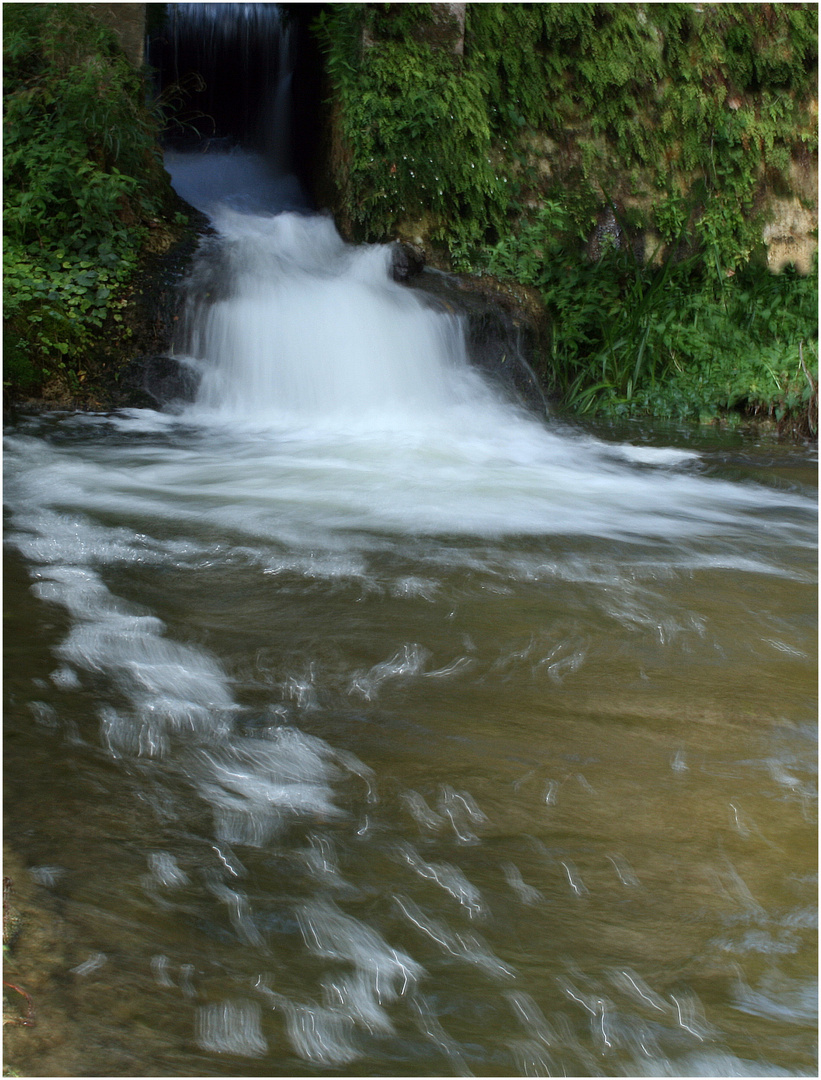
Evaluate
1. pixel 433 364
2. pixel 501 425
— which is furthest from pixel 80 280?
pixel 501 425

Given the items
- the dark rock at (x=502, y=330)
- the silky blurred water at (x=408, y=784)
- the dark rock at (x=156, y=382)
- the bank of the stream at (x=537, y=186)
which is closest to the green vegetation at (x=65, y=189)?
the bank of the stream at (x=537, y=186)

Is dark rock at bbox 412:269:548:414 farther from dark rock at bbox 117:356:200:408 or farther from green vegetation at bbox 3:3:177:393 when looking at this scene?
green vegetation at bbox 3:3:177:393

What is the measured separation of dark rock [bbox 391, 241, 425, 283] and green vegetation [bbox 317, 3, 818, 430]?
389 mm

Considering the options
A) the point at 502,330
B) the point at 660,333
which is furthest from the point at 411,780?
the point at 660,333

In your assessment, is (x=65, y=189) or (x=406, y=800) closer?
(x=406, y=800)

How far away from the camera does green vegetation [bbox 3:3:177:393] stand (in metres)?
5.80

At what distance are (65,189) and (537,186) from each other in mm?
4023

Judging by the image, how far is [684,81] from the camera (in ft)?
27.3

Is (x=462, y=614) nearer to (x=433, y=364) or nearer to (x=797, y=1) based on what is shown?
(x=433, y=364)

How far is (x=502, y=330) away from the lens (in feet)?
22.4

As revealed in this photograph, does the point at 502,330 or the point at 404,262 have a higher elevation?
the point at 404,262

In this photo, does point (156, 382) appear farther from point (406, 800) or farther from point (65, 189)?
point (406, 800)

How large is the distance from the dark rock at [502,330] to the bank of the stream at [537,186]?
0.56ft

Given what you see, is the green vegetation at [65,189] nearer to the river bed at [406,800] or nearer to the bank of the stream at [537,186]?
the bank of the stream at [537,186]
